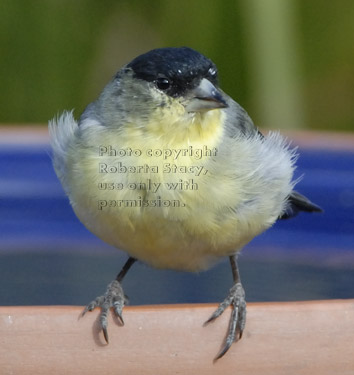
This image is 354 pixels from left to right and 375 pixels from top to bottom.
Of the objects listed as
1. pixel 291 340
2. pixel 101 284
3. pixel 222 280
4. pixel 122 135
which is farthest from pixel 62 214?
pixel 291 340

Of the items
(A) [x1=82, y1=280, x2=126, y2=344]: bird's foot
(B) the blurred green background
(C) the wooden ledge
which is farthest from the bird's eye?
(B) the blurred green background

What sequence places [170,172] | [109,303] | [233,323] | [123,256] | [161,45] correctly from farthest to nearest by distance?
[161,45]
[123,256]
[170,172]
[109,303]
[233,323]

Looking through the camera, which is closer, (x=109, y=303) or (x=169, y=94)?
(x=109, y=303)

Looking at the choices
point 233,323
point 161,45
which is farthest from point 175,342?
point 161,45

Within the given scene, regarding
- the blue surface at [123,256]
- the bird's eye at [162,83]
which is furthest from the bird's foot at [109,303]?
the bird's eye at [162,83]

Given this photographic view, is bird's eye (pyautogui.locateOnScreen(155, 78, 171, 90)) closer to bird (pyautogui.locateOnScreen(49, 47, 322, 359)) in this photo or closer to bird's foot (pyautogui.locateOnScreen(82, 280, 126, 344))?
bird (pyautogui.locateOnScreen(49, 47, 322, 359))

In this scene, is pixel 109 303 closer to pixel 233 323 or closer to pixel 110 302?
pixel 110 302
